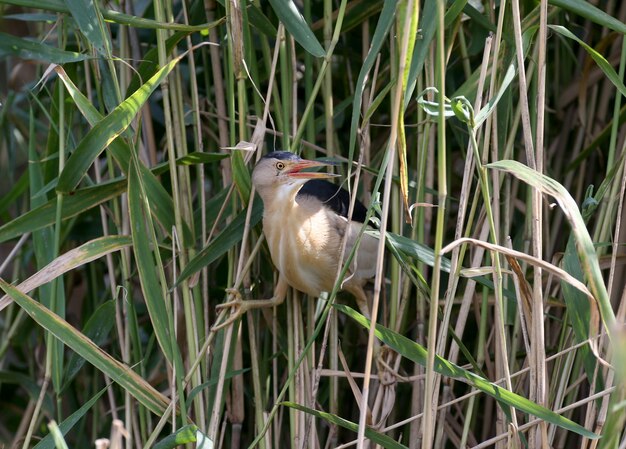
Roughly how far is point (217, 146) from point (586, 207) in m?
0.87

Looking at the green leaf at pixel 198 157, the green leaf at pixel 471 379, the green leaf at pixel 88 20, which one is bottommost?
the green leaf at pixel 471 379

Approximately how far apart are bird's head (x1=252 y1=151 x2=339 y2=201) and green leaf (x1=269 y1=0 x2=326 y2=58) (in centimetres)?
24

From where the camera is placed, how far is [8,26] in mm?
2926

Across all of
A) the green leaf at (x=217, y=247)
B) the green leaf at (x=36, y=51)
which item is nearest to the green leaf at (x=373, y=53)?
the green leaf at (x=217, y=247)

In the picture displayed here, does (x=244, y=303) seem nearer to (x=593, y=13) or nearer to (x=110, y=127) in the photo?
(x=110, y=127)

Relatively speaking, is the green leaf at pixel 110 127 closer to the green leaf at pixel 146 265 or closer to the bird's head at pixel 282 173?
the green leaf at pixel 146 265

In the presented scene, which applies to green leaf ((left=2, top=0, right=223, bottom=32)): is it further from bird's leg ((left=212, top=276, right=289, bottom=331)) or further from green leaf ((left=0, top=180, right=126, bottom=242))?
bird's leg ((left=212, top=276, right=289, bottom=331))

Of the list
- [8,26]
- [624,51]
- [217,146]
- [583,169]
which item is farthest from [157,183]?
[8,26]

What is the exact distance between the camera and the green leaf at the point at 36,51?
157cm

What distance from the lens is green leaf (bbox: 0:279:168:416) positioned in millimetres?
1499

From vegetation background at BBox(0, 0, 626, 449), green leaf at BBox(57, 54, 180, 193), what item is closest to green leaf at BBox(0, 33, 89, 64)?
vegetation background at BBox(0, 0, 626, 449)

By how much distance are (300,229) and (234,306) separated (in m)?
0.23

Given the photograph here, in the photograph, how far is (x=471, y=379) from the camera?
1.41 m

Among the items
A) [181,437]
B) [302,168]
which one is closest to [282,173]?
[302,168]
